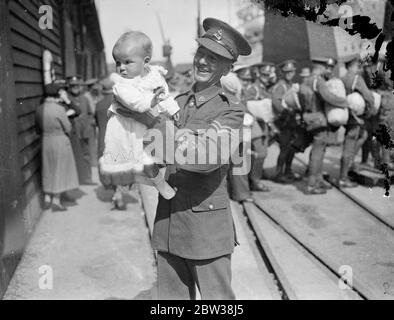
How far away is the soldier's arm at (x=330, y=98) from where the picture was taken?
620 centimetres

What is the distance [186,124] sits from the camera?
218cm

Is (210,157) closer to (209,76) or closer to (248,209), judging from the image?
(209,76)

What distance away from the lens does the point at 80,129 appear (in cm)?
864

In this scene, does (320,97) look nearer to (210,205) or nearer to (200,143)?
(210,205)

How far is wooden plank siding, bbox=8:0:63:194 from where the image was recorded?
4.85m

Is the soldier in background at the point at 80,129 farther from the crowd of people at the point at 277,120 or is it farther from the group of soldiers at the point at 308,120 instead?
the group of soldiers at the point at 308,120

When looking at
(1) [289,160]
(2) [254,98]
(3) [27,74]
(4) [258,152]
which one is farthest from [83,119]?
(1) [289,160]

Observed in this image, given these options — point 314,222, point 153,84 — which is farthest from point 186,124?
point 314,222

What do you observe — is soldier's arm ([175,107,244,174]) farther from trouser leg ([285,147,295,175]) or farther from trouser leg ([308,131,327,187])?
trouser leg ([285,147,295,175])

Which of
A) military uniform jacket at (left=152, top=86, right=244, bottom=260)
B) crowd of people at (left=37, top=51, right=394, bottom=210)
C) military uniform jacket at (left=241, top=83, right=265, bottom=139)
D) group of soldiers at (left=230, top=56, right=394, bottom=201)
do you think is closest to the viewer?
military uniform jacket at (left=152, top=86, right=244, bottom=260)

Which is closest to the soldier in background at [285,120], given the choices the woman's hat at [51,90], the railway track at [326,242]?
the railway track at [326,242]

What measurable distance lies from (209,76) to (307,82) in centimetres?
542

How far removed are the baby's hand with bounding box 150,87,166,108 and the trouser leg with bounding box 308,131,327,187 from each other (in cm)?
589

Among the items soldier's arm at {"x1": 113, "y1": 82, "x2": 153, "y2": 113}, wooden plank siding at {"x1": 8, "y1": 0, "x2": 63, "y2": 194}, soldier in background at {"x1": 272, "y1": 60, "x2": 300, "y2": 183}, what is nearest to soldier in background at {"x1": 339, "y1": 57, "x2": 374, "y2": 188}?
soldier in background at {"x1": 272, "y1": 60, "x2": 300, "y2": 183}
